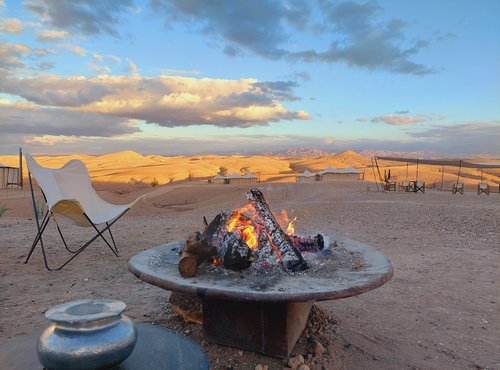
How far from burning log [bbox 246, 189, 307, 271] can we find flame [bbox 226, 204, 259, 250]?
8 cm

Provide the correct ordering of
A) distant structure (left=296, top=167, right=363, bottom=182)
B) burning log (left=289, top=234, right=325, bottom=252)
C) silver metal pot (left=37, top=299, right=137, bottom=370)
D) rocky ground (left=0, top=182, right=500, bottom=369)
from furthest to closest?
distant structure (left=296, top=167, right=363, bottom=182), burning log (left=289, top=234, right=325, bottom=252), rocky ground (left=0, top=182, right=500, bottom=369), silver metal pot (left=37, top=299, right=137, bottom=370)

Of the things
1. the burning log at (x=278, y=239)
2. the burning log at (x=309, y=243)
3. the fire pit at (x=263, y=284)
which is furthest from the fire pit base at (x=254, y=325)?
the burning log at (x=309, y=243)

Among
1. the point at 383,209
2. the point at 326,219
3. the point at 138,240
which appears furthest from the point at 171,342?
the point at 383,209

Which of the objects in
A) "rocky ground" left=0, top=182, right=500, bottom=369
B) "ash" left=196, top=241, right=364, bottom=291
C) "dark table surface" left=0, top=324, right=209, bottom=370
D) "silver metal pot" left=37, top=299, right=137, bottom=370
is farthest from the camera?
"rocky ground" left=0, top=182, right=500, bottom=369

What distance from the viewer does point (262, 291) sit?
91.0 inches

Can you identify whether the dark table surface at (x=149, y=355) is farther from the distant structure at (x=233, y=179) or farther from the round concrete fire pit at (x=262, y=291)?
the distant structure at (x=233, y=179)

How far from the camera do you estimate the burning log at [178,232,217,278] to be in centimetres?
269

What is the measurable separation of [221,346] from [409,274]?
331cm

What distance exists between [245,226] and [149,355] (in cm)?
165

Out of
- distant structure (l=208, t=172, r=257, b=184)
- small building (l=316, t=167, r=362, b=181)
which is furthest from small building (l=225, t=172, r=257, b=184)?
small building (l=316, t=167, r=362, b=181)

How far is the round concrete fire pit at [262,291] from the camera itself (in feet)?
7.50

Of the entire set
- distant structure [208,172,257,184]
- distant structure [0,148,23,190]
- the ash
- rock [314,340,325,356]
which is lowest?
distant structure [208,172,257,184]

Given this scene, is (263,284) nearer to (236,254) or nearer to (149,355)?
(236,254)

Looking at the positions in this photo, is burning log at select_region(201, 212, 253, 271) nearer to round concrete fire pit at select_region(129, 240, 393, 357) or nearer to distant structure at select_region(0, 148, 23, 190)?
round concrete fire pit at select_region(129, 240, 393, 357)
